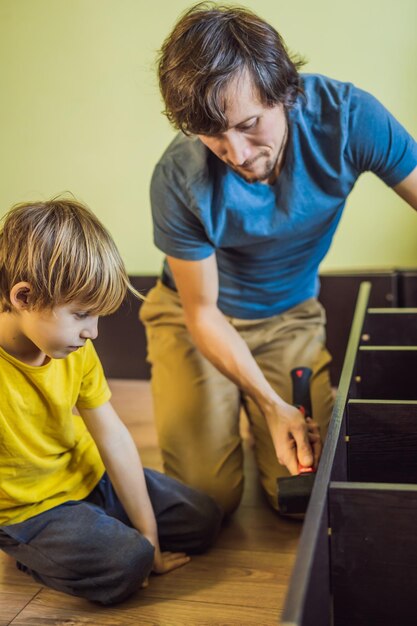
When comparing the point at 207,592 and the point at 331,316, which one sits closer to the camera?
the point at 207,592

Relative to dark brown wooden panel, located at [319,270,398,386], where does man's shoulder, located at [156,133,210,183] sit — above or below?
above

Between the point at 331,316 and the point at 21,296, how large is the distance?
150 cm

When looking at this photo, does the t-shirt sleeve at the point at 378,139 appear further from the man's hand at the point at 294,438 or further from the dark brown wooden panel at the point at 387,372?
the man's hand at the point at 294,438

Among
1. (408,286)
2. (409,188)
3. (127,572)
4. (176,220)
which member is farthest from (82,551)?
(408,286)

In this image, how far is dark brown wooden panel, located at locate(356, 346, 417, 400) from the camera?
1.57 m

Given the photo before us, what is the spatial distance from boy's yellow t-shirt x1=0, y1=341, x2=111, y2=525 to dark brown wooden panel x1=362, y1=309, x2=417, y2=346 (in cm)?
73

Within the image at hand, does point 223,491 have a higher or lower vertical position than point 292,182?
lower

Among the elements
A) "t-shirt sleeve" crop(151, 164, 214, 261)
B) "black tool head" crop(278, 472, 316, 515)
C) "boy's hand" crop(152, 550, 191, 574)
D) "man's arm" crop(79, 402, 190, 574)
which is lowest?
"boy's hand" crop(152, 550, 191, 574)

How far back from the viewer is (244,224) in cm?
165

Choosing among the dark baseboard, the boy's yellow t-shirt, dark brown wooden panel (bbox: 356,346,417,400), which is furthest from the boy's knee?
the dark baseboard

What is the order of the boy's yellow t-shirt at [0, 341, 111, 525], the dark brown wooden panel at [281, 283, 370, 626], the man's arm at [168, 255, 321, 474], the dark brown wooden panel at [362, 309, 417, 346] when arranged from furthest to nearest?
the dark brown wooden panel at [362, 309, 417, 346]
the man's arm at [168, 255, 321, 474]
the boy's yellow t-shirt at [0, 341, 111, 525]
the dark brown wooden panel at [281, 283, 370, 626]

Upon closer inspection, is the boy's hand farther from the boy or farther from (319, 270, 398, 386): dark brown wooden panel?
(319, 270, 398, 386): dark brown wooden panel

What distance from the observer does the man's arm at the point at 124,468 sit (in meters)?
1.50

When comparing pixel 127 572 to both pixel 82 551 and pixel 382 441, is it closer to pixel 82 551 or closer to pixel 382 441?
pixel 82 551
